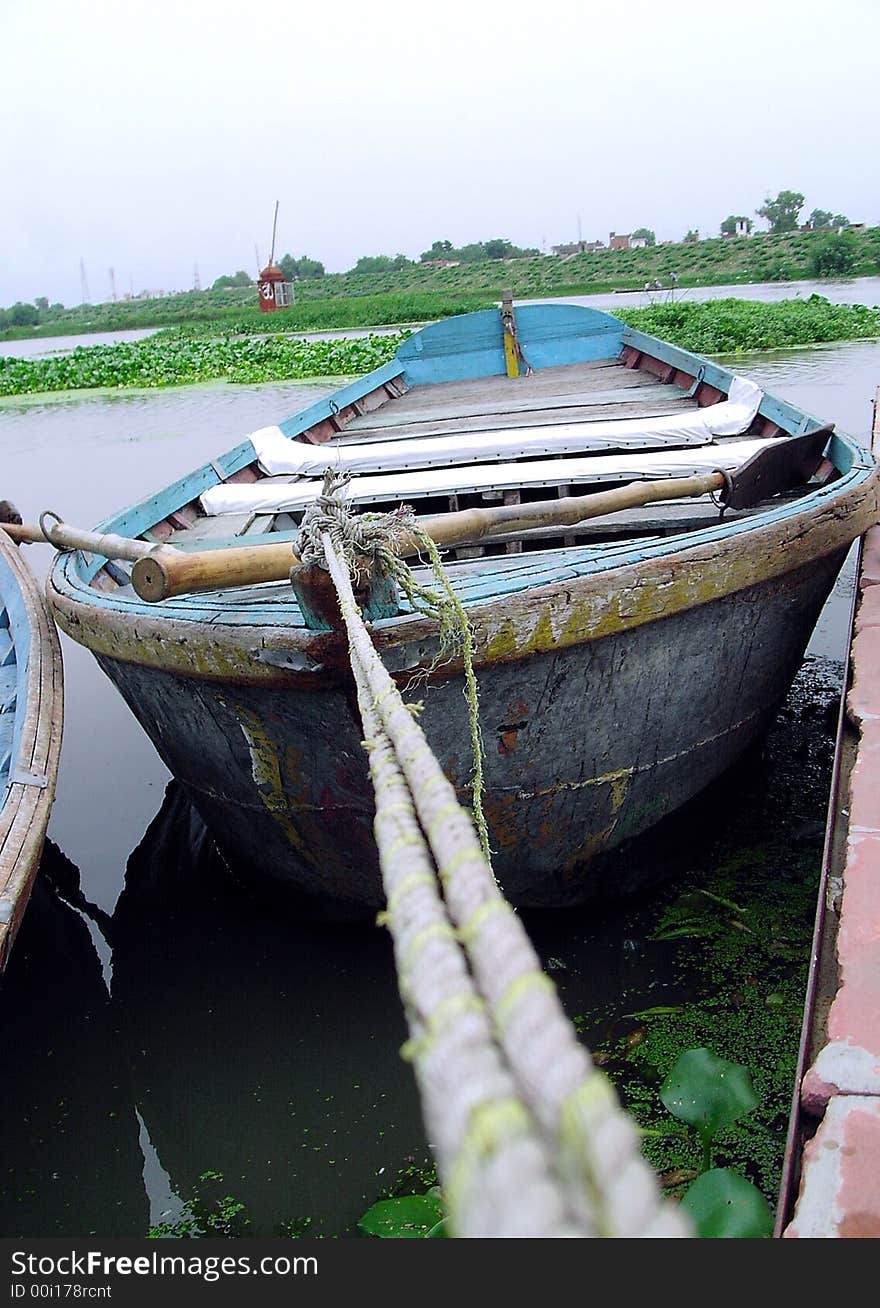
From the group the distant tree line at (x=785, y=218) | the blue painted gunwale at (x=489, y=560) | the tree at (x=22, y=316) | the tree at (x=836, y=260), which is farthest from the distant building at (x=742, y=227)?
the blue painted gunwale at (x=489, y=560)

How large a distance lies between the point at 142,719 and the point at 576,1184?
2.97 m

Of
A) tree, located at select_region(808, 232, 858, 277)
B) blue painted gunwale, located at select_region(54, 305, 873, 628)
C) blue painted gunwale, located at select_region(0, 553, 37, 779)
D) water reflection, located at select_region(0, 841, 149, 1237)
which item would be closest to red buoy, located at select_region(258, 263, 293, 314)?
tree, located at select_region(808, 232, 858, 277)

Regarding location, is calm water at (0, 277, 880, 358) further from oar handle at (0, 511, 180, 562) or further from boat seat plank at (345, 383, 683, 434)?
oar handle at (0, 511, 180, 562)

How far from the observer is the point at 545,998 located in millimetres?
537

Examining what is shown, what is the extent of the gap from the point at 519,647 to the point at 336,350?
19359 mm

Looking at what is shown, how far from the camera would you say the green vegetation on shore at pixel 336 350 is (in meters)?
17.6

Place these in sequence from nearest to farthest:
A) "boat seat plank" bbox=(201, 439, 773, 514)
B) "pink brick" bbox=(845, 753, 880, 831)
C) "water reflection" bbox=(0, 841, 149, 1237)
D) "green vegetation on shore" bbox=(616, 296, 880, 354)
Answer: "pink brick" bbox=(845, 753, 880, 831)
"water reflection" bbox=(0, 841, 149, 1237)
"boat seat plank" bbox=(201, 439, 773, 514)
"green vegetation on shore" bbox=(616, 296, 880, 354)

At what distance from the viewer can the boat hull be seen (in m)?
2.59

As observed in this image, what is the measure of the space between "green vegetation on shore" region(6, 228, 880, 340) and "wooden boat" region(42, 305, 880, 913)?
2607 centimetres

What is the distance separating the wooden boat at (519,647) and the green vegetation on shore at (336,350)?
1268cm

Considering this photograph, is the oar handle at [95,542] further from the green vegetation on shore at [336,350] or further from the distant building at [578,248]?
the distant building at [578,248]

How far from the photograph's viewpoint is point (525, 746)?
267 cm

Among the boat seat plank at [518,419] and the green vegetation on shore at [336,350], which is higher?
the green vegetation on shore at [336,350]

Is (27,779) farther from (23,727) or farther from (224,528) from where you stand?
(224,528)
